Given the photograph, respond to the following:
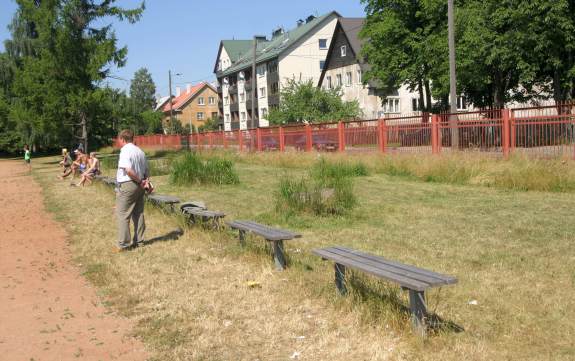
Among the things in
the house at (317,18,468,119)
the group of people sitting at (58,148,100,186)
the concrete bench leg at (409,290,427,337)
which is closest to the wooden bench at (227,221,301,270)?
the concrete bench leg at (409,290,427,337)

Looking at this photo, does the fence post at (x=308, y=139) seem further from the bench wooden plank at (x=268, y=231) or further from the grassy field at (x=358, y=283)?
the bench wooden plank at (x=268, y=231)

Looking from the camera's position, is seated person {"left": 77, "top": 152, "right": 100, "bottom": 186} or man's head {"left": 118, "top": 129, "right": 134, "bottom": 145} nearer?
man's head {"left": 118, "top": 129, "right": 134, "bottom": 145}

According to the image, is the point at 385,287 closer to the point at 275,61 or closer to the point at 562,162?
the point at 562,162

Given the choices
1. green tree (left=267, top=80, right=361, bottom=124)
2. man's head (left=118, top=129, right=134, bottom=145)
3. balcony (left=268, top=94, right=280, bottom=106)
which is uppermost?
balcony (left=268, top=94, right=280, bottom=106)

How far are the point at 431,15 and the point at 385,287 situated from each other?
31.0 meters

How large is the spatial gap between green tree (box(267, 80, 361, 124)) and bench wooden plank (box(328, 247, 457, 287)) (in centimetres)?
3873

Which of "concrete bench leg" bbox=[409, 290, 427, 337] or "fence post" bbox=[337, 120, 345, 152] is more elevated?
"fence post" bbox=[337, 120, 345, 152]

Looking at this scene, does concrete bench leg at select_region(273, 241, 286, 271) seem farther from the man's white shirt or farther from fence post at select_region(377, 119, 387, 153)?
fence post at select_region(377, 119, 387, 153)

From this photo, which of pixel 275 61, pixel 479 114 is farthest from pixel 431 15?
pixel 275 61

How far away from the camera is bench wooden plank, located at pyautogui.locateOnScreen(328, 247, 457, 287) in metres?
4.23

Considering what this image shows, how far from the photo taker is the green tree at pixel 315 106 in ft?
145

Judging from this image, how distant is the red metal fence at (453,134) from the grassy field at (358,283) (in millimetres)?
2763

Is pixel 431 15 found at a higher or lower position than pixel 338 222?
higher

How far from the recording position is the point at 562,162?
1298 cm
